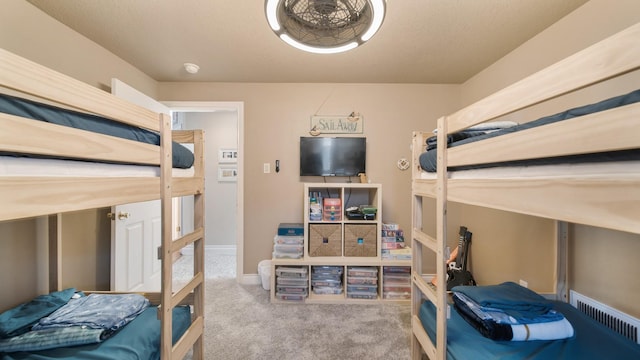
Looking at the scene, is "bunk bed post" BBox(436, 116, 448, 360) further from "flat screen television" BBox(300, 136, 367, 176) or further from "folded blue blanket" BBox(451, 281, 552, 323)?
"flat screen television" BBox(300, 136, 367, 176)

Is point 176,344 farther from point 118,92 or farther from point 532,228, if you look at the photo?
point 532,228

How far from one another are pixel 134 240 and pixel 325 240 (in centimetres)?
170

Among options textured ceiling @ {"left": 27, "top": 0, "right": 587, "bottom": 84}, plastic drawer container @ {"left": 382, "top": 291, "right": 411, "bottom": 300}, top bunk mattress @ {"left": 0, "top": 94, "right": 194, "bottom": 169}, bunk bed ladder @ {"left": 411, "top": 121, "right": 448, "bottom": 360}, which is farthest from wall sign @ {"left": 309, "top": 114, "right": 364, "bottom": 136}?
top bunk mattress @ {"left": 0, "top": 94, "right": 194, "bottom": 169}

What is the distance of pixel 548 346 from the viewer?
108 centimetres

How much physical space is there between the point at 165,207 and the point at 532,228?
2429mm

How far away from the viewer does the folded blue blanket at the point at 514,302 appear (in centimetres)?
119

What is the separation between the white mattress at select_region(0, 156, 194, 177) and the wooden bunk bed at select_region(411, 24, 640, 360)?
134 cm

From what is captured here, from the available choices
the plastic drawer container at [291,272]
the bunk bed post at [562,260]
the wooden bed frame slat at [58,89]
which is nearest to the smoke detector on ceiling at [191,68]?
the wooden bed frame slat at [58,89]

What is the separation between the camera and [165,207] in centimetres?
110

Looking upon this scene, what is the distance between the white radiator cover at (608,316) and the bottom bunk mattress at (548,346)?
13 cm

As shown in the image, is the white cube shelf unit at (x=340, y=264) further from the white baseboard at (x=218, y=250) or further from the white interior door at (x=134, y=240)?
the white baseboard at (x=218, y=250)

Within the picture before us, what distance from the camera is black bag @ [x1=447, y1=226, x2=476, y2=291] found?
2.34m

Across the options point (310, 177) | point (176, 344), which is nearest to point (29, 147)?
point (176, 344)

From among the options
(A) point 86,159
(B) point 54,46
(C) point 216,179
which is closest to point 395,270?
(A) point 86,159
